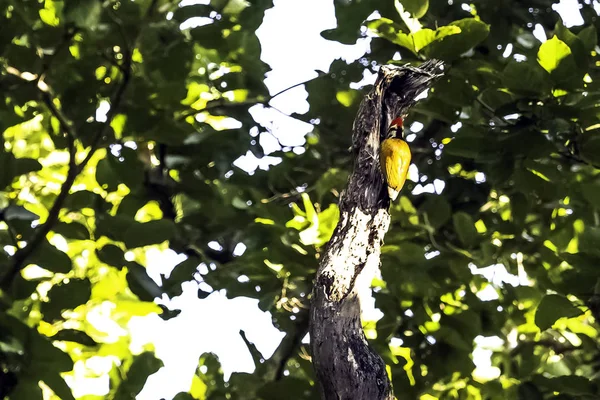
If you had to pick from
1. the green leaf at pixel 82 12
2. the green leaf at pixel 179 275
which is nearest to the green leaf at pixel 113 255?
the green leaf at pixel 179 275

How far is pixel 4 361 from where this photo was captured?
77.8 inches

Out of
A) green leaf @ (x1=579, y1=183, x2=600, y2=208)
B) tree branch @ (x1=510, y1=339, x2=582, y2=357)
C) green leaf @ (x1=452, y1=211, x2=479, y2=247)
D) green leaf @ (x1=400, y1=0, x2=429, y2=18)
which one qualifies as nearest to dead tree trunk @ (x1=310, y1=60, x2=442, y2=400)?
green leaf @ (x1=400, y1=0, x2=429, y2=18)

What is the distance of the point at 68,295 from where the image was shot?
2.08 m

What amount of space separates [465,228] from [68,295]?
1318 millimetres

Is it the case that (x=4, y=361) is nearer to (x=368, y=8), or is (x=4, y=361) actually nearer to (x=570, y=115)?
(x=368, y=8)

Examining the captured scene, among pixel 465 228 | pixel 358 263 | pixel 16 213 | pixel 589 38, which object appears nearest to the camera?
pixel 358 263

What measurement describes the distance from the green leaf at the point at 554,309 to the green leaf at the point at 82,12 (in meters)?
1.51

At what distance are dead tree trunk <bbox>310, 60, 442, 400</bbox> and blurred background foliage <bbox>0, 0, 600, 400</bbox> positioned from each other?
1.69 feet

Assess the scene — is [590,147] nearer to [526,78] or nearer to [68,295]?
[526,78]

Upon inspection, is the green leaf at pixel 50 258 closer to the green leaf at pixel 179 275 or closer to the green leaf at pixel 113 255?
the green leaf at pixel 113 255

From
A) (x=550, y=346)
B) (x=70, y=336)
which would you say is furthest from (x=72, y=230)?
(x=550, y=346)

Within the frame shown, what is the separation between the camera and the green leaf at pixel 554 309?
2.03 metres

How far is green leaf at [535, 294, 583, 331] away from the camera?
203 centimetres

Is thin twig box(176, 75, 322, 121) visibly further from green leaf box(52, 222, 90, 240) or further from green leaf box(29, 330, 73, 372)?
green leaf box(29, 330, 73, 372)
